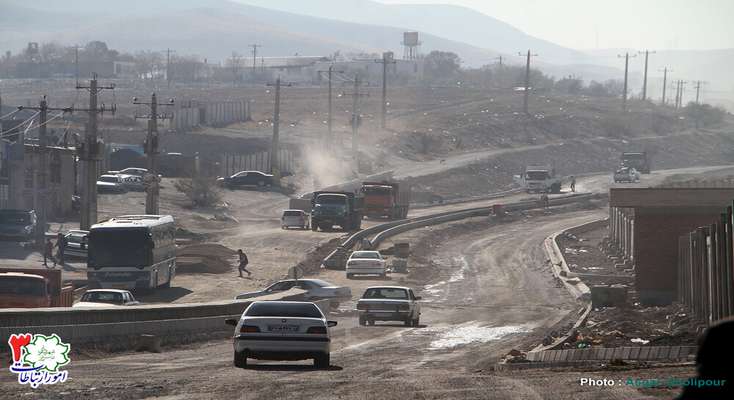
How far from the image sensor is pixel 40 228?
5984 cm

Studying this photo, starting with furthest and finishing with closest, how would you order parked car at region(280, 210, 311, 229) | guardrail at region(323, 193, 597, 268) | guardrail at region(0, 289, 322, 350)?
parked car at region(280, 210, 311, 229) < guardrail at region(323, 193, 597, 268) < guardrail at region(0, 289, 322, 350)

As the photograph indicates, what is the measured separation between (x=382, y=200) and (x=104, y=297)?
5015cm

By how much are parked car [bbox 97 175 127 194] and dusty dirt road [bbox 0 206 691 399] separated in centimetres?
4290

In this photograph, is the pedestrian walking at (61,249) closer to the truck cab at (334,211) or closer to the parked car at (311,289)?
the parked car at (311,289)

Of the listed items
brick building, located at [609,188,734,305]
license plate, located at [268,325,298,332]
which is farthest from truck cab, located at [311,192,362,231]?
license plate, located at [268,325,298,332]

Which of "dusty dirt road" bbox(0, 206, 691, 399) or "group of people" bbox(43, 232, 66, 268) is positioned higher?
"dusty dirt road" bbox(0, 206, 691, 399)

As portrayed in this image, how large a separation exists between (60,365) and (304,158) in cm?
10179

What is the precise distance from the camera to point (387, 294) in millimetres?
34156

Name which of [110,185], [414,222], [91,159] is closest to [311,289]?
[91,159]

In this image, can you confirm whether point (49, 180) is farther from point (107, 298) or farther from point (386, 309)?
point (386, 309)

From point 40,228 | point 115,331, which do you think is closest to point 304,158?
point 40,228

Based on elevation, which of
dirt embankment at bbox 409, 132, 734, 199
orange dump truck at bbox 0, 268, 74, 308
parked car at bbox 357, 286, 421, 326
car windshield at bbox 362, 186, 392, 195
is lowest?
dirt embankment at bbox 409, 132, 734, 199

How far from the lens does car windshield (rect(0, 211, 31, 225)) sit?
62.0m

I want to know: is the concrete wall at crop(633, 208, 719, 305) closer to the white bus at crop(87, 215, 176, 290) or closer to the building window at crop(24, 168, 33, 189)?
the white bus at crop(87, 215, 176, 290)
